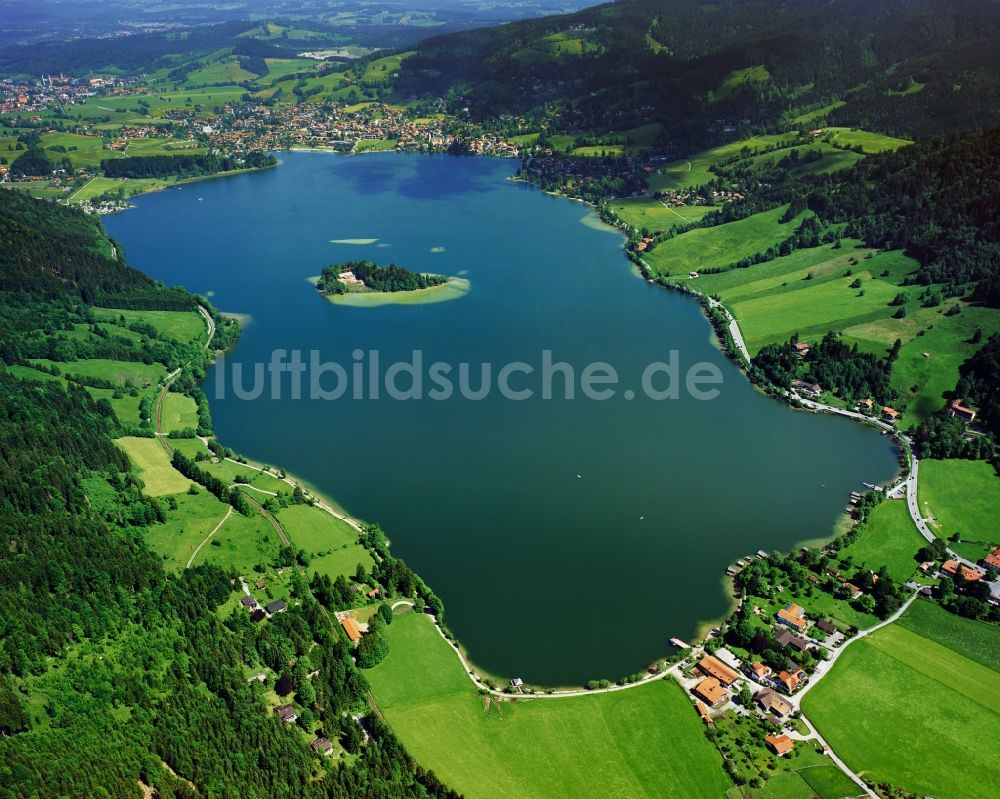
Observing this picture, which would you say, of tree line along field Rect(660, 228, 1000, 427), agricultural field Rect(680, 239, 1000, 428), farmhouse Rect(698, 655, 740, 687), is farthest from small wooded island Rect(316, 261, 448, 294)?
farmhouse Rect(698, 655, 740, 687)

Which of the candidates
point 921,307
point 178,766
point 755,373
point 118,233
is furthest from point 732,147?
point 178,766

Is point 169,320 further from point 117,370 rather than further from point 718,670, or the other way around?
point 718,670

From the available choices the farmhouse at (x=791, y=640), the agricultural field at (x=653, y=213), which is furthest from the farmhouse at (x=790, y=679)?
the agricultural field at (x=653, y=213)

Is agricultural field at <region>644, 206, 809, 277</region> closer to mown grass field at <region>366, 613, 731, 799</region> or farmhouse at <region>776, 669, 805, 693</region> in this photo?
farmhouse at <region>776, 669, 805, 693</region>

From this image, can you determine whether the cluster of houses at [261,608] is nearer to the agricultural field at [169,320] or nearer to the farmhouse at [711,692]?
the farmhouse at [711,692]

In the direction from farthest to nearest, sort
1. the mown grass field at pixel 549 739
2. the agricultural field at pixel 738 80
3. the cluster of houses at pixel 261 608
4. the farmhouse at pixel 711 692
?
the agricultural field at pixel 738 80 → the cluster of houses at pixel 261 608 → the farmhouse at pixel 711 692 → the mown grass field at pixel 549 739

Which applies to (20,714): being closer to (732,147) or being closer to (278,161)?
(732,147)

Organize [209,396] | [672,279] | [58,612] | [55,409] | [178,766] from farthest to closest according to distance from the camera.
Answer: [672,279]
[209,396]
[55,409]
[58,612]
[178,766]
